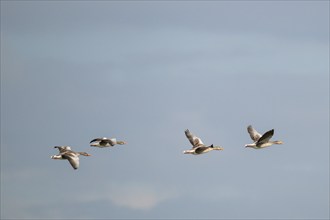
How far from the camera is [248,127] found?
16512cm

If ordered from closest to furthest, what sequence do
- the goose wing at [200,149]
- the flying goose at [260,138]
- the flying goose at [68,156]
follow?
the flying goose at [68,156] → the flying goose at [260,138] → the goose wing at [200,149]

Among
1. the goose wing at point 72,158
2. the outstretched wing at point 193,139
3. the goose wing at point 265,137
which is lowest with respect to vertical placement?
the goose wing at point 72,158

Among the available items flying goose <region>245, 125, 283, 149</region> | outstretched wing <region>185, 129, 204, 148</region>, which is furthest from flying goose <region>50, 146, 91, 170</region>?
flying goose <region>245, 125, 283, 149</region>

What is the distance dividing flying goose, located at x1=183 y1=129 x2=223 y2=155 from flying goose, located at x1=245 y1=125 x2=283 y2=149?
4573 mm

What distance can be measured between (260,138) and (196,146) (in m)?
11.2

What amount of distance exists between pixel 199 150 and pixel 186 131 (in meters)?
5.49

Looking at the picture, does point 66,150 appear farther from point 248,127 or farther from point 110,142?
point 248,127

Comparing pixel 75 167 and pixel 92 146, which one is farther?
pixel 92 146

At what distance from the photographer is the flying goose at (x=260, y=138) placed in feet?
507

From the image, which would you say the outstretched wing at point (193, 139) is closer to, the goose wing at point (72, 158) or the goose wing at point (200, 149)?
the goose wing at point (200, 149)

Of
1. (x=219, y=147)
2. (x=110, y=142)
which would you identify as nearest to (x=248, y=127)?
(x=219, y=147)

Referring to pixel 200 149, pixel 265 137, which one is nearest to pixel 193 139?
pixel 200 149

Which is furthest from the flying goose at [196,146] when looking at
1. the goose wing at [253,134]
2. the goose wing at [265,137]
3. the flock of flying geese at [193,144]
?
the goose wing at [265,137]

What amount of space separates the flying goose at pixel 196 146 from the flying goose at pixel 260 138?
4.57 meters
